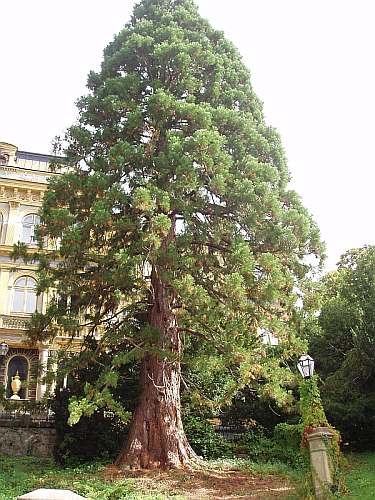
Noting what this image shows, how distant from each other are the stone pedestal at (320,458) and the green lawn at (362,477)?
→ 0.74 m

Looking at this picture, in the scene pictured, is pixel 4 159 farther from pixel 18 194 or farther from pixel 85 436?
pixel 85 436

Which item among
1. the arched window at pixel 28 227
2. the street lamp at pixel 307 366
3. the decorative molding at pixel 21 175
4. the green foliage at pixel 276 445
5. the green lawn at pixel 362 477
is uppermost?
the decorative molding at pixel 21 175

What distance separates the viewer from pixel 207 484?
11.1 m

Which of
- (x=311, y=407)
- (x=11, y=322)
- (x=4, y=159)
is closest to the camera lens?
(x=311, y=407)

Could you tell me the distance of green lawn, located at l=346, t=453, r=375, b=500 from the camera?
32.3ft

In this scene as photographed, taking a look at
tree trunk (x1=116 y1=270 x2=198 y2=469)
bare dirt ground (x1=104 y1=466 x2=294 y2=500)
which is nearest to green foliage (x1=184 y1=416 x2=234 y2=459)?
tree trunk (x1=116 y1=270 x2=198 y2=469)

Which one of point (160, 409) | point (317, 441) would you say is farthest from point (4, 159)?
point (317, 441)

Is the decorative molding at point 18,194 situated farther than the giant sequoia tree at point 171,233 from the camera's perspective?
Yes

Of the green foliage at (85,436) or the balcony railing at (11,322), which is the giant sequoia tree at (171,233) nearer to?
the green foliage at (85,436)

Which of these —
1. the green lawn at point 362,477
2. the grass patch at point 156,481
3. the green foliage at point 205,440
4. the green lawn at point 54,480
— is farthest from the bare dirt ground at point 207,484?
the green foliage at point 205,440

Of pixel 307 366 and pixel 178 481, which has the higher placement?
pixel 307 366

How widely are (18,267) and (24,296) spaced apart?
64.9 inches

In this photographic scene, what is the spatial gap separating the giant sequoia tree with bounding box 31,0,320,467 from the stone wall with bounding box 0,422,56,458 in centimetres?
330

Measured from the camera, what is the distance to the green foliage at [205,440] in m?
14.9
